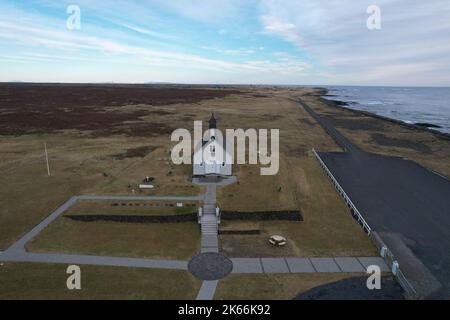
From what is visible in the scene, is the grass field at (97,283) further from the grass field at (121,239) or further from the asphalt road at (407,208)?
the asphalt road at (407,208)

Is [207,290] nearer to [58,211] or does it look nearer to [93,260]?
[93,260]

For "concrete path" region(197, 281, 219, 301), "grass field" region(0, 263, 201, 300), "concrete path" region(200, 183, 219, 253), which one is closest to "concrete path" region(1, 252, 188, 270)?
"grass field" region(0, 263, 201, 300)

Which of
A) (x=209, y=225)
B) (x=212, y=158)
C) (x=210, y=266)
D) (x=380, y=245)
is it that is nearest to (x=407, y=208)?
(x=380, y=245)

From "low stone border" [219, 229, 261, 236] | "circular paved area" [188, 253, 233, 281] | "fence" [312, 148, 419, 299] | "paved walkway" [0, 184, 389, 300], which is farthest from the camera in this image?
"low stone border" [219, 229, 261, 236]

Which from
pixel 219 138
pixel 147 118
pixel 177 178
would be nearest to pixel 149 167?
pixel 177 178

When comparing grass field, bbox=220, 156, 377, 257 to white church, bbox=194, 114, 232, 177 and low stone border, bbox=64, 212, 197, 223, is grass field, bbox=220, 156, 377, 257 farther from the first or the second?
white church, bbox=194, 114, 232, 177

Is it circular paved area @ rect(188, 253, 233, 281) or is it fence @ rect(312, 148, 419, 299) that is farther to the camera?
circular paved area @ rect(188, 253, 233, 281)
